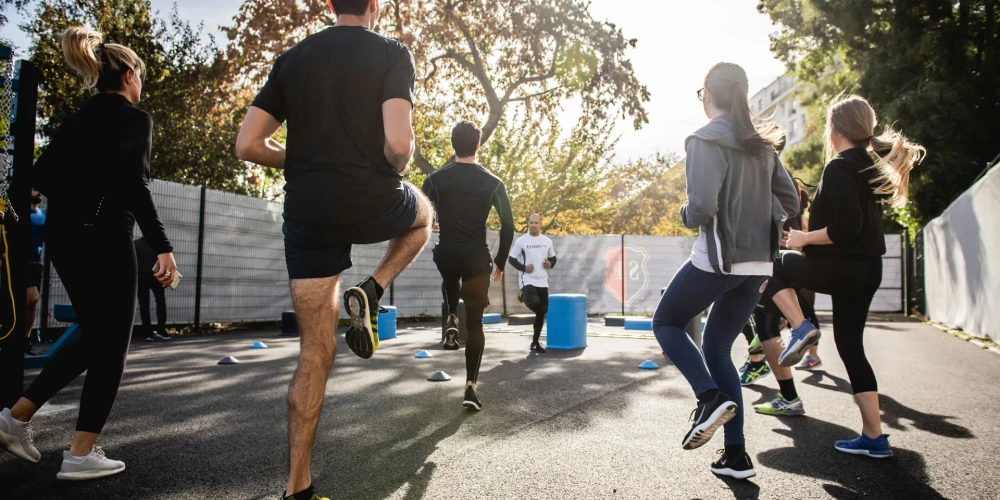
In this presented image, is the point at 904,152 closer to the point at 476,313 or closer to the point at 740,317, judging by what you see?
the point at 740,317

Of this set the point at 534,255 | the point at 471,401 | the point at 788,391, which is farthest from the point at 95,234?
the point at 534,255

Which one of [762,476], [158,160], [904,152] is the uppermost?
[158,160]

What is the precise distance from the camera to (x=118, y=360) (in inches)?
114

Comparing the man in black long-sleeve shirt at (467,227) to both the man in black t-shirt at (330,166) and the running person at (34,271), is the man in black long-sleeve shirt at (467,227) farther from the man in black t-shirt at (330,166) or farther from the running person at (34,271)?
the running person at (34,271)

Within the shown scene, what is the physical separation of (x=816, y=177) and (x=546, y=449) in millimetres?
23787

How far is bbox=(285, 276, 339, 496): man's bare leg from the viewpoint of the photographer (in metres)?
2.28

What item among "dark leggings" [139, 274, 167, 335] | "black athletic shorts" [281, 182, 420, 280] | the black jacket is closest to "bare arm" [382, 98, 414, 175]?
"black athletic shorts" [281, 182, 420, 280]

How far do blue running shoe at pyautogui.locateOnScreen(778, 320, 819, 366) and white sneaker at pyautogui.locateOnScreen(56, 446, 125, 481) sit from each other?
12.2 ft

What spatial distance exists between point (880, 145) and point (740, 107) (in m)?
1.11

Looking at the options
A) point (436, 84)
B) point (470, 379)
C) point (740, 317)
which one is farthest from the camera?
point (436, 84)

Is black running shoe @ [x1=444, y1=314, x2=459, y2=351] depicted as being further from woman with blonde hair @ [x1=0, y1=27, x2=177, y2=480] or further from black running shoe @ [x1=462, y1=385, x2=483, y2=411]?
woman with blonde hair @ [x1=0, y1=27, x2=177, y2=480]

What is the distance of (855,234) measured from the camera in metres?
3.46

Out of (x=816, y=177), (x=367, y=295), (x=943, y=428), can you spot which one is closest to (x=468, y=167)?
(x=367, y=295)

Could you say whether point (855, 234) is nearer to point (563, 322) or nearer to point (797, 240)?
point (797, 240)
